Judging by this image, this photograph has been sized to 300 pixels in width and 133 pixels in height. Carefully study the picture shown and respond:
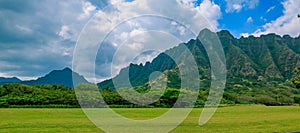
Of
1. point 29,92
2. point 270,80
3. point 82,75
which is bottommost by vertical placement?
point 82,75

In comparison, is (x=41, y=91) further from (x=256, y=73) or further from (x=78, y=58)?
(x=256, y=73)

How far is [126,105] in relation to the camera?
2598 inches

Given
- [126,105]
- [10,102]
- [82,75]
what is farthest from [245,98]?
[82,75]

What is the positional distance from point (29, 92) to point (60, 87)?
1143cm

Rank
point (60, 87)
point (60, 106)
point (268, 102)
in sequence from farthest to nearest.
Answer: point (268, 102) < point (60, 87) < point (60, 106)

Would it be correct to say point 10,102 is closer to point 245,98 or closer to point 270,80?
point 245,98

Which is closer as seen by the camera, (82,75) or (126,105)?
(82,75)

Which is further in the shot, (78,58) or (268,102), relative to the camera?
(268,102)

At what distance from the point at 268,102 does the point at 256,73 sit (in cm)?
→ 8801

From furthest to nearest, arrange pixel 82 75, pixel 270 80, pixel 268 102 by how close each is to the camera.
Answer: pixel 270 80 → pixel 268 102 → pixel 82 75

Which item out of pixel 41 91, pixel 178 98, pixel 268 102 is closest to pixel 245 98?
pixel 268 102

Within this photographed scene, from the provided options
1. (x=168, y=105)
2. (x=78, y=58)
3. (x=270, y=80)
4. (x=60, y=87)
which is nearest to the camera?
(x=78, y=58)

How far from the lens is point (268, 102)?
10944 cm

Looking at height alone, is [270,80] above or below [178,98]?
A: above
